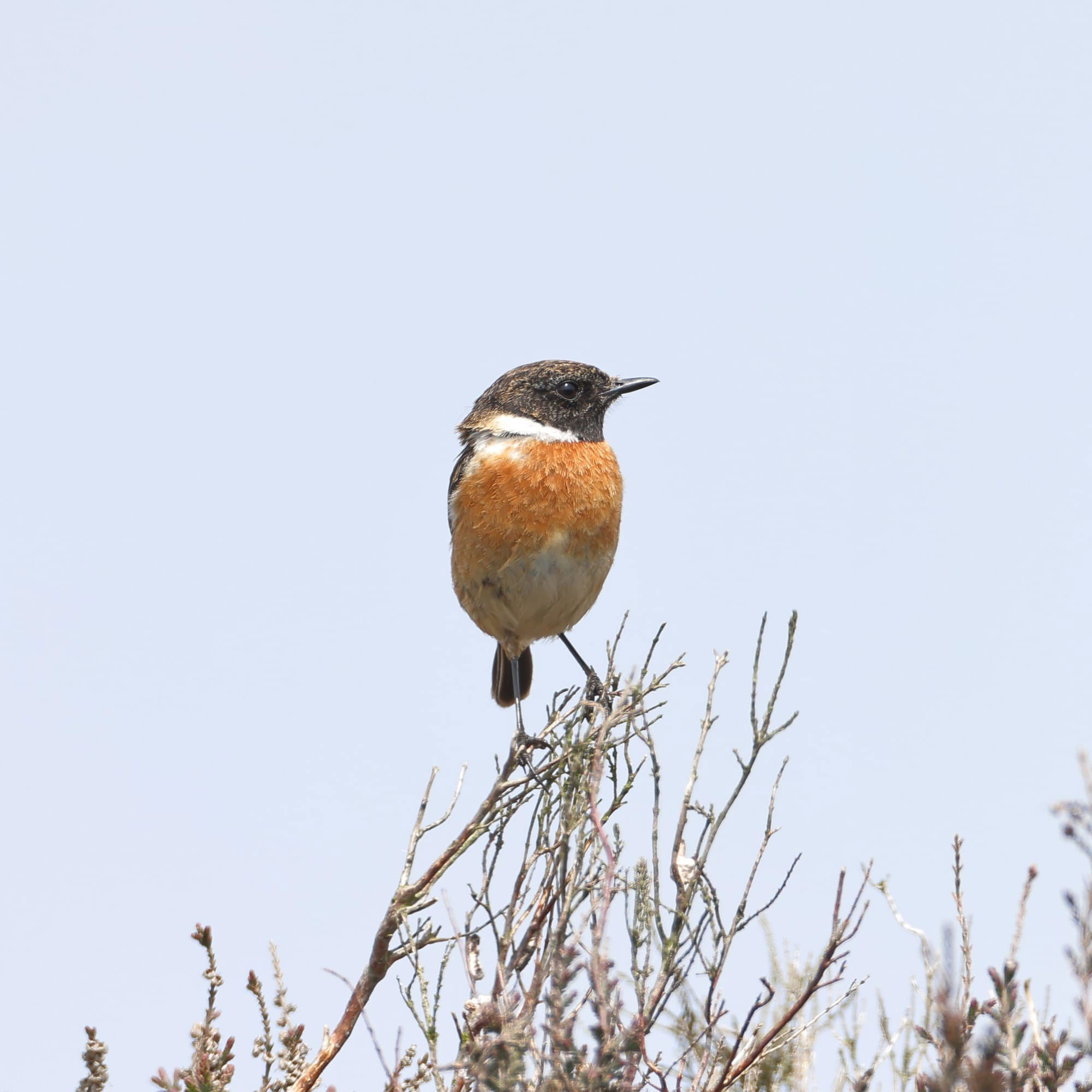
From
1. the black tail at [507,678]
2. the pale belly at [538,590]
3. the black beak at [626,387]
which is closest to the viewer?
the pale belly at [538,590]

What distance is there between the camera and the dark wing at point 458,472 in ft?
24.4

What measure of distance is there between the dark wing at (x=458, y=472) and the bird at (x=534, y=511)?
0.04 ft

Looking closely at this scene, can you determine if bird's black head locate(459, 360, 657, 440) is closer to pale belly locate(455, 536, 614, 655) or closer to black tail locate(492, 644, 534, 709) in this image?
pale belly locate(455, 536, 614, 655)

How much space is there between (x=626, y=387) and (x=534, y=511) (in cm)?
135

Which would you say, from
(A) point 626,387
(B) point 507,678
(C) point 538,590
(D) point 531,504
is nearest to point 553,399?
(A) point 626,387

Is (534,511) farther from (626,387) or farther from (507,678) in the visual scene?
(507,678)

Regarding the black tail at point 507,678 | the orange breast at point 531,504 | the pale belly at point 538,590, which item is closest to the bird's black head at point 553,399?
the orange breast at point 531,504

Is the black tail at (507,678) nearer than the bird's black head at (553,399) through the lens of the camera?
No

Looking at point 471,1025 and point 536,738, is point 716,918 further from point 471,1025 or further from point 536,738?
point 536,738

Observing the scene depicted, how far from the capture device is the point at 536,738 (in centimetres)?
556

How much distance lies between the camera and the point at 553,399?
7746mm

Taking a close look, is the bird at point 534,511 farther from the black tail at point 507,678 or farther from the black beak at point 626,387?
the black tail at point 507,678

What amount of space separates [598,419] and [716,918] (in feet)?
13.4

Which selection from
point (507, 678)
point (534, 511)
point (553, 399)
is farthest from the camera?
point (507, 678)
